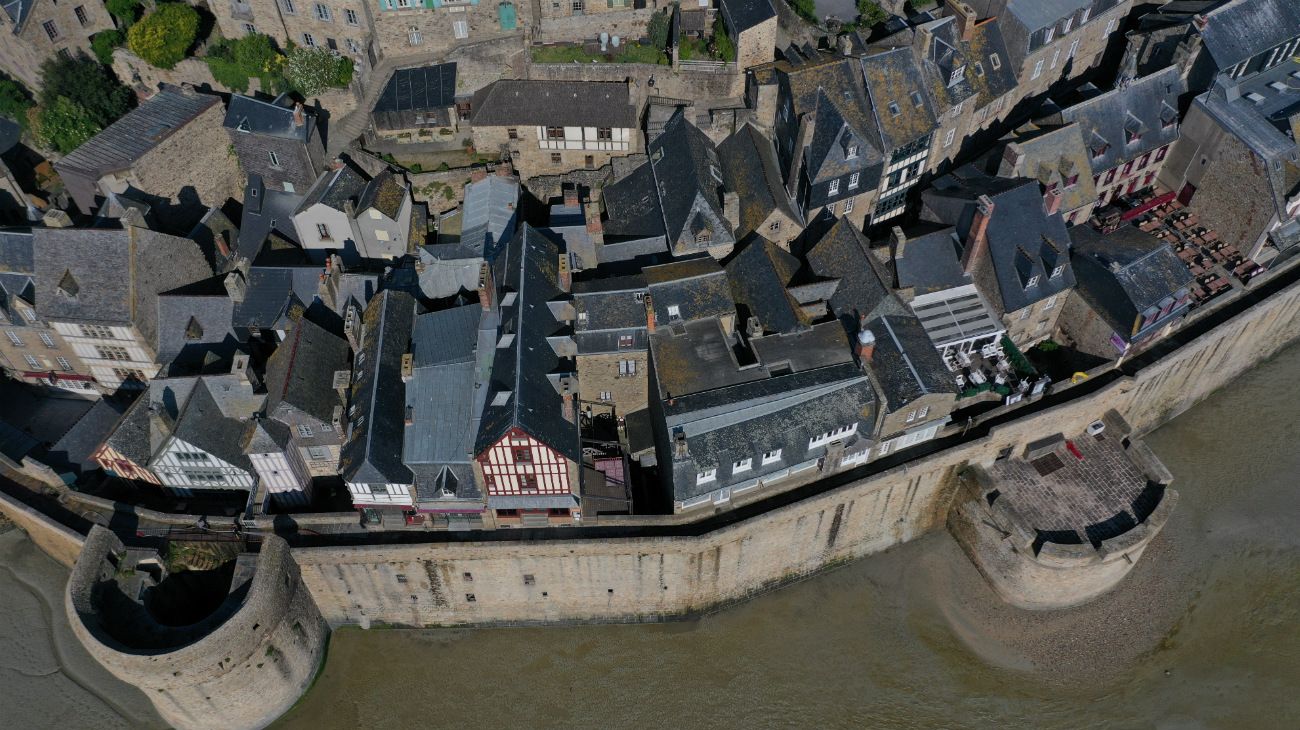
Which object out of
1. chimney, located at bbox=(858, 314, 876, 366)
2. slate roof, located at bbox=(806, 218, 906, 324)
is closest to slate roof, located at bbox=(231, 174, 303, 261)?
slate roof, located at bbox=(806, 218, 906, 324)

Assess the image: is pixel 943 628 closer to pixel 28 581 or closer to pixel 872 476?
pixel 872 476

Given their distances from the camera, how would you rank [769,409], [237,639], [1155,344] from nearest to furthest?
1. [237,639]
2. [769,409]
3. [1155,344]

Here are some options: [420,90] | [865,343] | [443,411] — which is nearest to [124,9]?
[420,90]

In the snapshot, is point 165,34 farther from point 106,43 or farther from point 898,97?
point 898,97

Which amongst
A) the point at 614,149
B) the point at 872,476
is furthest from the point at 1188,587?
the point at 614,149

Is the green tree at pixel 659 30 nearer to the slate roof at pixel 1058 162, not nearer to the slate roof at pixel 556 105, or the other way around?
the slate roof at pixel 556 105
